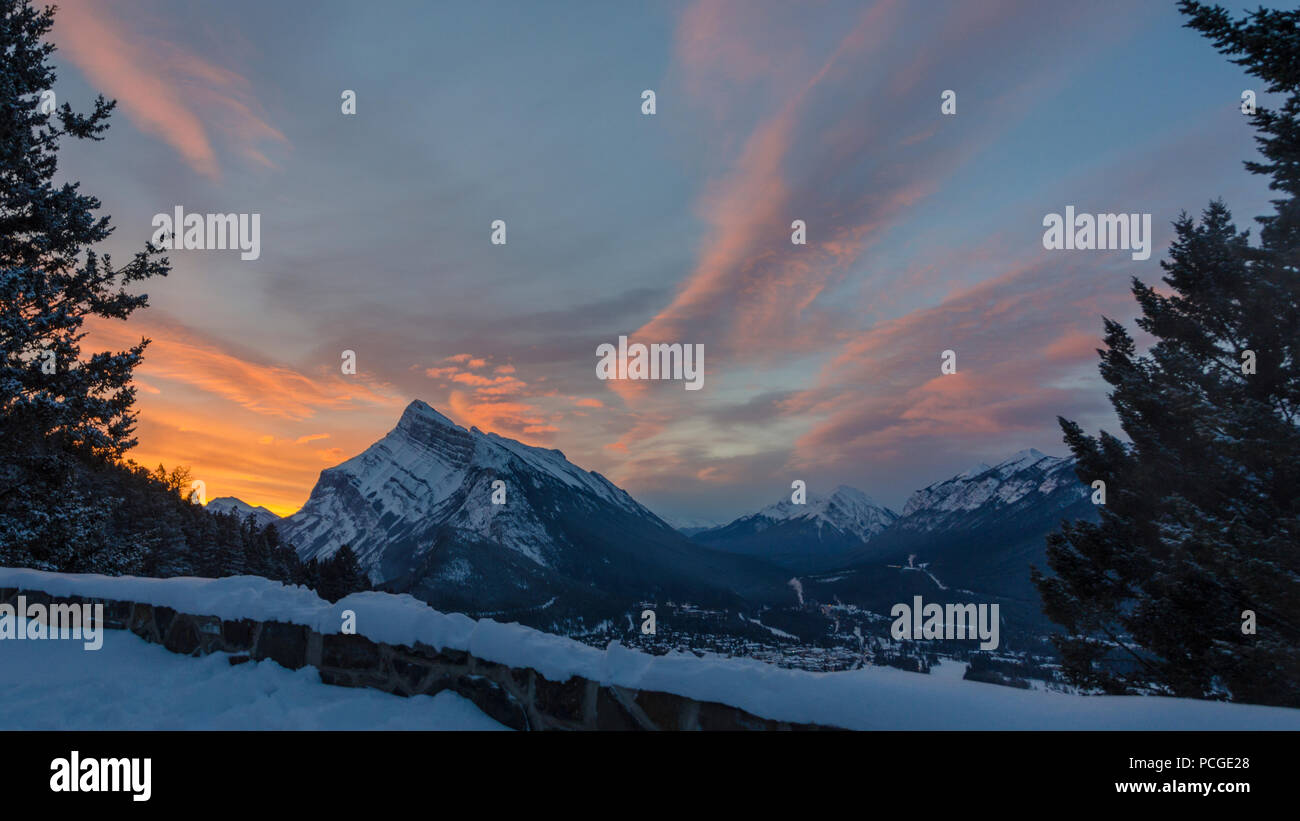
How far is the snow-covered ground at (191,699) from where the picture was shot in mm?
4805

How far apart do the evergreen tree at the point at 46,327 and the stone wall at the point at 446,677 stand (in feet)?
29.3

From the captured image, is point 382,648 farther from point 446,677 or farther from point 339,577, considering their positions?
point 339,577

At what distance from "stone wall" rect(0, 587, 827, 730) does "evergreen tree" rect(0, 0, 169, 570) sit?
8918 mm

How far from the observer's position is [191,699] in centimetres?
551

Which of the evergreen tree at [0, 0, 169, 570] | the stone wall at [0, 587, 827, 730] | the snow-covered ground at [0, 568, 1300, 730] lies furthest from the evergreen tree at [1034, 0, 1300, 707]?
the evergreen tree at [0, 0, 169, 570]

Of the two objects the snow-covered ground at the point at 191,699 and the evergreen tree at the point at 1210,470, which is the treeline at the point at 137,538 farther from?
the evergreen tree at the point at 1210,470

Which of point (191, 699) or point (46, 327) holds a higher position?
point (46, 327)

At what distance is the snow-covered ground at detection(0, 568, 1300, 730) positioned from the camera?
3.03 metres

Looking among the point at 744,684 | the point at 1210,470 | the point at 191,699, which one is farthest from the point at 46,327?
the point at 1210,470

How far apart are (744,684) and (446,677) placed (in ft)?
9.38

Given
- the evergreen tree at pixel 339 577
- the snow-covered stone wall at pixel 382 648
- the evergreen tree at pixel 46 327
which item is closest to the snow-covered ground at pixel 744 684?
the snow-covered stone wall at pixel 382 648

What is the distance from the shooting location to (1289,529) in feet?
34.0
